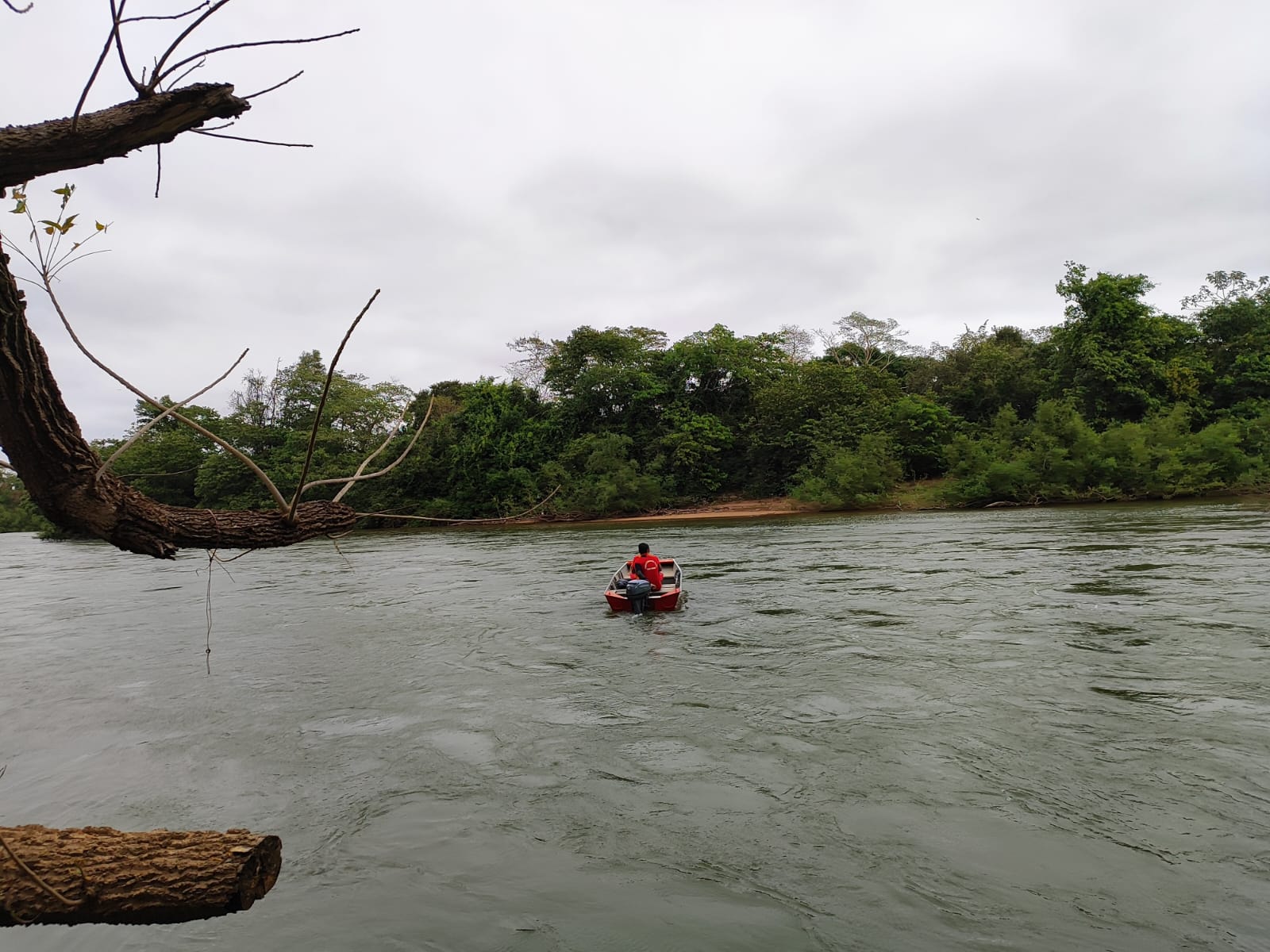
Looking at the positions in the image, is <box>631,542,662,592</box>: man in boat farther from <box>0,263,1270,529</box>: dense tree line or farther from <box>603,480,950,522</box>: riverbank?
<box>603,480,950,522</box>: riverbank

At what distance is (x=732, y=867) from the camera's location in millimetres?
4648

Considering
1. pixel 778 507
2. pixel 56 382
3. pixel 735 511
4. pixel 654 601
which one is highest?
pixel 56 382

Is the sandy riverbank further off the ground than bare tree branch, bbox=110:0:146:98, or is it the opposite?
bare tree branch, bbox=110:0:146:98

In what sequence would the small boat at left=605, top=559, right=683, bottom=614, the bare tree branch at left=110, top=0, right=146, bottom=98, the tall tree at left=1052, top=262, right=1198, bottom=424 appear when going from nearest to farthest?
1. the bare tree branch at left=110, top=0, right=146, bottom=98
2. the small boat at left=605, top=559, right=683, bottom=614
3. the tall tree at left=1052, top=262, right=1198, bottom=424

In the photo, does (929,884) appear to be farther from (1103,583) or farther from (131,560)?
(131,560)

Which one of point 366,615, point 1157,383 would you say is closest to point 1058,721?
point 366,615

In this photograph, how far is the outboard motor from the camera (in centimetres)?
1185

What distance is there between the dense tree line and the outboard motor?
669 inches

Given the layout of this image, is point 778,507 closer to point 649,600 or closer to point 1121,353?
point 1121,353

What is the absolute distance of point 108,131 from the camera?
202 cm

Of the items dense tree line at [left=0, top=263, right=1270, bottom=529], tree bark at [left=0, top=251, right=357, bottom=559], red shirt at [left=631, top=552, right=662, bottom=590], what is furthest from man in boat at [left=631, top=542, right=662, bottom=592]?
dense tree line at [left=0, top=263, right=1270, bottom=529]

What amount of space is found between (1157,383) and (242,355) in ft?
129

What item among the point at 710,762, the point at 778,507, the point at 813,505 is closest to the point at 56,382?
the point at 710,762

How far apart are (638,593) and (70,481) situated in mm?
10007
